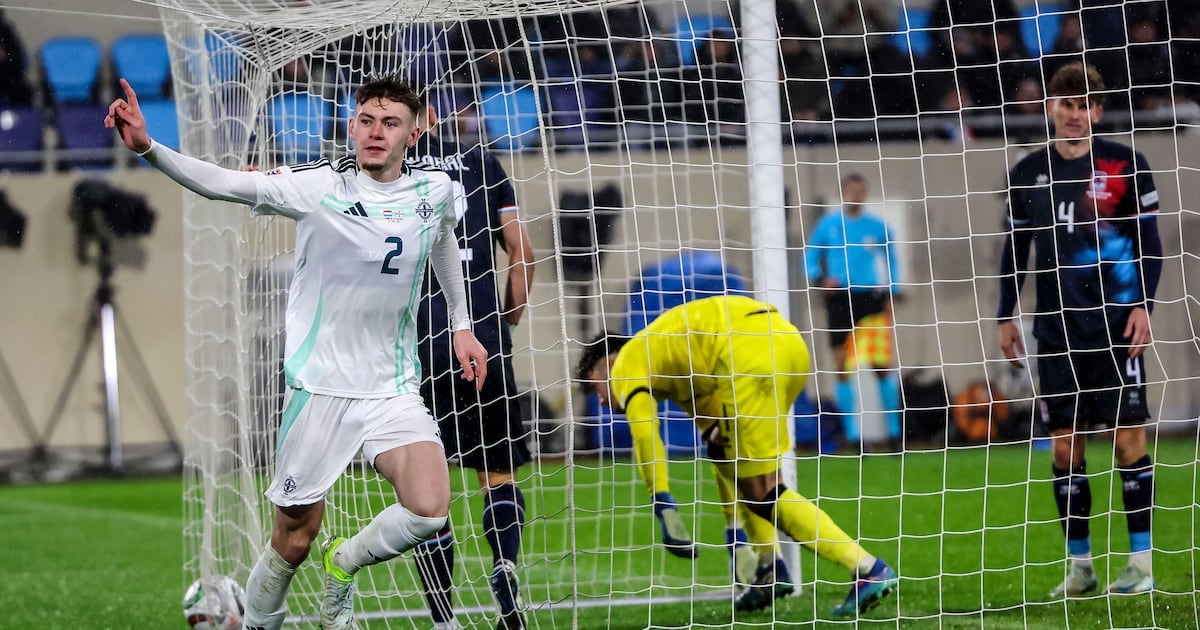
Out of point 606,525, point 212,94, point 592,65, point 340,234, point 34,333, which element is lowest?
point 606,525

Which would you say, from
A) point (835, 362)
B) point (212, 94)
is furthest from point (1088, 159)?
point (835, 362)

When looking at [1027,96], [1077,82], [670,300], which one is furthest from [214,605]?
[1027,96]

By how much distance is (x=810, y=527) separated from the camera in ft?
17.0

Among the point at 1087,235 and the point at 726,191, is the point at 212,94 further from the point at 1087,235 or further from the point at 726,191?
the point at 726,191

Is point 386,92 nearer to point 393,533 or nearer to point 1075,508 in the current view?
point 393,533

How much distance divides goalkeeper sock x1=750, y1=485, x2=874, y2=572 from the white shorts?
1833 millimetres

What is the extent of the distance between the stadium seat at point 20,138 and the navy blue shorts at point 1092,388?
10.4 meters

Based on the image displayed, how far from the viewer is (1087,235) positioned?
5781mm

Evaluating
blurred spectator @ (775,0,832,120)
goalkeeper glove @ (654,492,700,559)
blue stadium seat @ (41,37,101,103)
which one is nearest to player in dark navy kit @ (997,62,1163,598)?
goalkeeper glove @ (654,492,700,559)

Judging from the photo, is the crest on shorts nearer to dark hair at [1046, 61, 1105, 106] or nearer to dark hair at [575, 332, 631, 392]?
dark hair at [575, 332, 631, 392]

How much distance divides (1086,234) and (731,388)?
5.87 feet

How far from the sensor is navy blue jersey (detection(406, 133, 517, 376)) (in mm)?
5223

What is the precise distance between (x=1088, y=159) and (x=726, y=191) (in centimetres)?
656

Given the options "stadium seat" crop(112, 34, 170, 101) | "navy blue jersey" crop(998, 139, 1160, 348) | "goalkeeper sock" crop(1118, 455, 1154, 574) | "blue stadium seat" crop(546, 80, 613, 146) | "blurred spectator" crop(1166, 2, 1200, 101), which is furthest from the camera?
"stadium seat" crop(112, 34, 170, 101)
